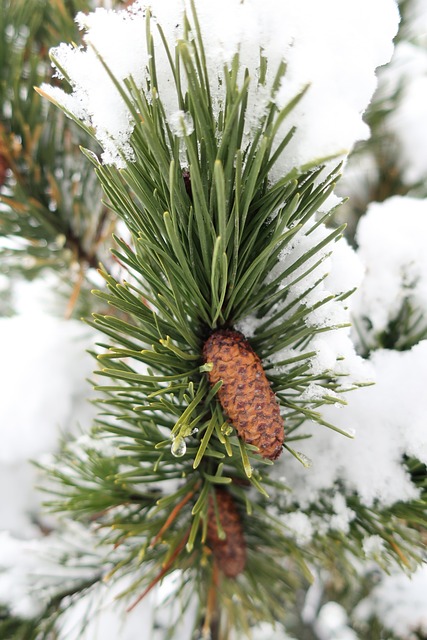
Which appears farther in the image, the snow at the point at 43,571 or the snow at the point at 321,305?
the snow at the point at 43,571

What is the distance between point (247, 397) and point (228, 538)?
0.32 m

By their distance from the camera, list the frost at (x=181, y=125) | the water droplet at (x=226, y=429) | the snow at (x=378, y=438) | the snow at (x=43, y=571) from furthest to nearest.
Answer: the snow at (x=43, y=571) < the snow at (x=378, y=438) < the water droplet at (x=226, y=429) < the frost at (x=181, y=125)

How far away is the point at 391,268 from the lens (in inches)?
27.5

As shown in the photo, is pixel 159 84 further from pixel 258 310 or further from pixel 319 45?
pixel 258 310

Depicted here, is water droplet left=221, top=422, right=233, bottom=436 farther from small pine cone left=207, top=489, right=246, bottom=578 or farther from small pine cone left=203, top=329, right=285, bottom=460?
small pine cone left=207, top=489, right=246, bottom=578

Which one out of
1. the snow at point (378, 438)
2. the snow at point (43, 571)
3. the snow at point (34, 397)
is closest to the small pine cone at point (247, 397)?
the snow at point (378, 438)

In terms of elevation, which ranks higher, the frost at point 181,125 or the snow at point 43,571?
the frost at point 181,125

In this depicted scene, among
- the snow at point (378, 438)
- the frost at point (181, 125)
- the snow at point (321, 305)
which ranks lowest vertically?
the snow at point (378, 438)

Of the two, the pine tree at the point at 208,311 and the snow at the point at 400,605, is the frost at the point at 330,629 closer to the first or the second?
the snow at the point at 400,605

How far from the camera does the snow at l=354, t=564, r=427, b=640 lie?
897mm

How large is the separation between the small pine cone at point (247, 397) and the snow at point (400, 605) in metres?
0.59

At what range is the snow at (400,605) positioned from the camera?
0.90 meters

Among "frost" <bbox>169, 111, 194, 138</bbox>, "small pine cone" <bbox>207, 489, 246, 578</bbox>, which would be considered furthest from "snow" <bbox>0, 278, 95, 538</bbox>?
"frost" <bbox>169, 111, 194, 138</bbox>

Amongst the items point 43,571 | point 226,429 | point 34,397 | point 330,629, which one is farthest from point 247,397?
point 330,629
